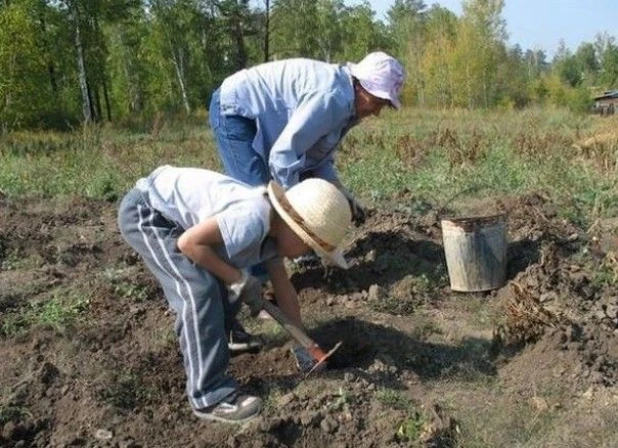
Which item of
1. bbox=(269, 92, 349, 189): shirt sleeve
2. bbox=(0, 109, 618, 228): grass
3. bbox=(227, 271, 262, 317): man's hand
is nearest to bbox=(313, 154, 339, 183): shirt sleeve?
bbox=(269, 92, 349, 189): shirt sleeve

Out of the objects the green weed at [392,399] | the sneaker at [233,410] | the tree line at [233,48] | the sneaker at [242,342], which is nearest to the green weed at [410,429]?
the green weed at [392,399]

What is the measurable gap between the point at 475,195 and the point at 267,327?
3597mm

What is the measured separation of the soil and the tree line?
22.9 meters

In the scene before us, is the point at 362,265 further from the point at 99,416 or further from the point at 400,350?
the point at 99,416

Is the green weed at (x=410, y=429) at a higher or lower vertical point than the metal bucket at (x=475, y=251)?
lower

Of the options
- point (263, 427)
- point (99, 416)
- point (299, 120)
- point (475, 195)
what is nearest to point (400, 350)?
point (263, 427)

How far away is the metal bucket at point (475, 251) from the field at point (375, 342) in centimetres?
10

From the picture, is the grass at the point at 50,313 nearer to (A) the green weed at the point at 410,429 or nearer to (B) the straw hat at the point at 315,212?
(B) the straw hat at the point at 315,212

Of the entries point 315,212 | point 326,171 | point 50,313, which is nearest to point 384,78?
point 326,171

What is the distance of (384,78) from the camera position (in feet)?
11.9

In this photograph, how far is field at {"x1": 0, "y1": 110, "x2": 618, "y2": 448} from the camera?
298 cm

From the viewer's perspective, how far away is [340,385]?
3184 mm

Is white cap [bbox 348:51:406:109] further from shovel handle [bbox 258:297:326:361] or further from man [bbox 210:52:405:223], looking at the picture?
shovel handle [bbox 258:297:326:361]

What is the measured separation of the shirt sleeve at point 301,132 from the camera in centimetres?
Answer: 364
